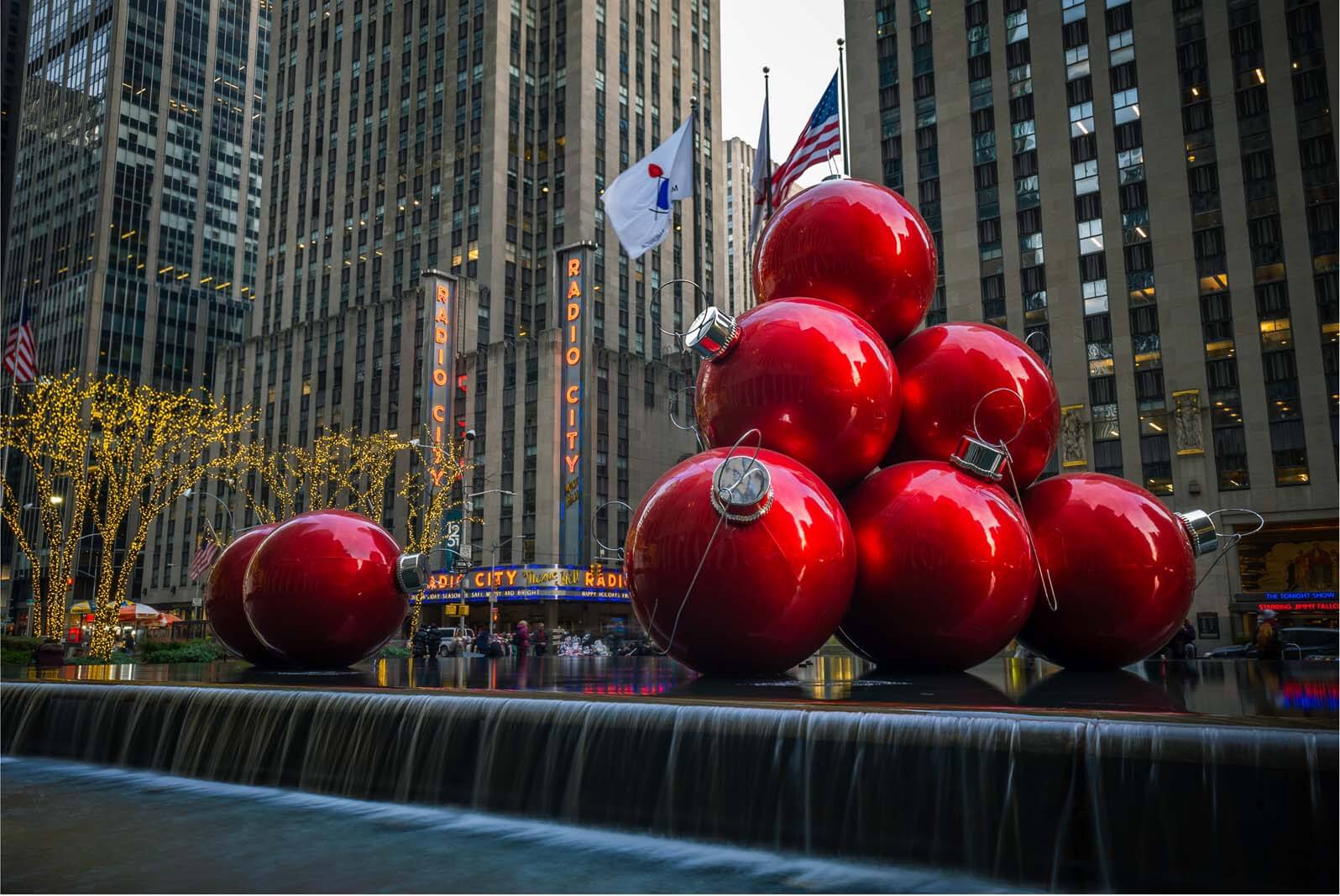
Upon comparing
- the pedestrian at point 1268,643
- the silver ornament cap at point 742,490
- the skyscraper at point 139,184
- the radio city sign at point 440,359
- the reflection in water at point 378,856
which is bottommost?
the reflection in water at point 378,856

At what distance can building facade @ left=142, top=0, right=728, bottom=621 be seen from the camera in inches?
3130

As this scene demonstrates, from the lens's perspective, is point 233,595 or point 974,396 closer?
point 974,396

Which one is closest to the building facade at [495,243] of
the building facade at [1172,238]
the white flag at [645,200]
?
the building facade at [1172,238]

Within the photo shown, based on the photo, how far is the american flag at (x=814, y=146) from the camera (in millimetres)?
19688

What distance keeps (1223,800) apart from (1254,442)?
170 feet

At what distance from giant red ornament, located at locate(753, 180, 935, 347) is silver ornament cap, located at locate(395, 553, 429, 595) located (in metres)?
6.30

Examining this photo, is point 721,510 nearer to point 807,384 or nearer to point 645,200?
point 807,384

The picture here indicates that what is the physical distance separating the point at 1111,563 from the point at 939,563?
2075 millimetres

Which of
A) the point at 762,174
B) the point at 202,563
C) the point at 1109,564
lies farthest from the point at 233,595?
the point at 202,563

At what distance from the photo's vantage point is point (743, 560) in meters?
9.49

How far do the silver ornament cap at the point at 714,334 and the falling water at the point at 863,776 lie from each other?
13.2ft

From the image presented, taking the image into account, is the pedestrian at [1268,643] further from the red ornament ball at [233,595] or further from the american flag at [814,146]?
the red ornament ball at [233,595]

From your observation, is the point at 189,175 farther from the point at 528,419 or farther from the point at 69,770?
the point at 69,770

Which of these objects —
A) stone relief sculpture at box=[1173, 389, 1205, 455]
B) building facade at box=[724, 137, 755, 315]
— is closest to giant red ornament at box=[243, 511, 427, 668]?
stone relief sculpture at box=[1173, 389, 1205, 455]
